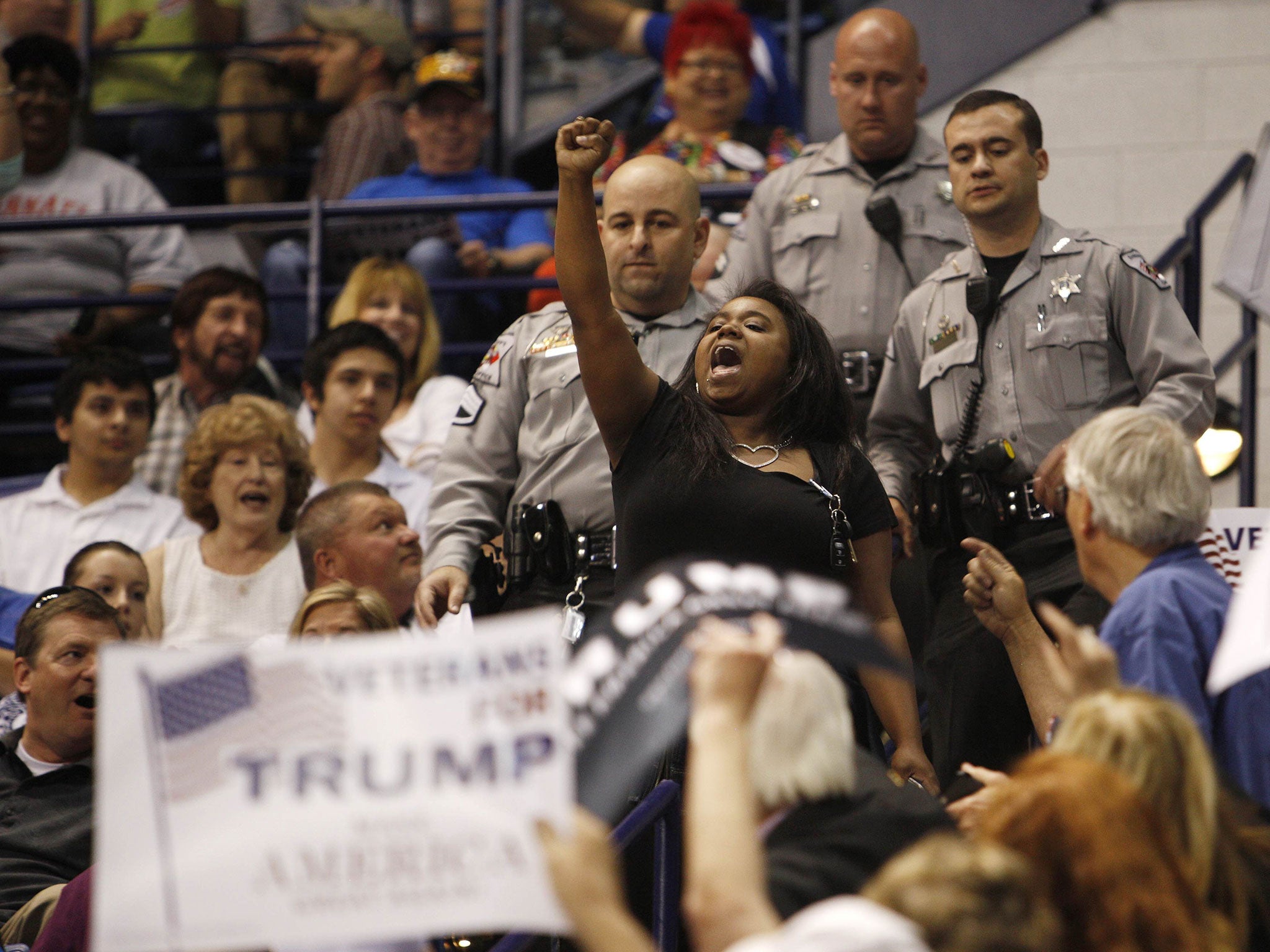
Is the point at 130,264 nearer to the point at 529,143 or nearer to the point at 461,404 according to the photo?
the point at 529,143

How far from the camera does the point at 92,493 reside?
5.76 meters

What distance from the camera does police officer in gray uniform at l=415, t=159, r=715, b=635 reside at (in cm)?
394

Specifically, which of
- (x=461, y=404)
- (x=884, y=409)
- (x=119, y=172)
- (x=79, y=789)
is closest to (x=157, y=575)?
(x=79, y=789)

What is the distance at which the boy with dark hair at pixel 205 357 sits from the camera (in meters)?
6.08

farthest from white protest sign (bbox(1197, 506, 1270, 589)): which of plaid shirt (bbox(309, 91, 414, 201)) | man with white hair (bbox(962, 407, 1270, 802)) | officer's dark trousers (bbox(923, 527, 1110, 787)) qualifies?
plaid shirt (bbox(309, 91, 414, 201))

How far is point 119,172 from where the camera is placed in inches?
284

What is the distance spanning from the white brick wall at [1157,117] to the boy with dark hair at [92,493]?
3662mm

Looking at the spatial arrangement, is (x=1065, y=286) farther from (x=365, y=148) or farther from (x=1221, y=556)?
(x=365, y=148)

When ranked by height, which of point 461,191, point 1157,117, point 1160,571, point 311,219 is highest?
point 1157,117

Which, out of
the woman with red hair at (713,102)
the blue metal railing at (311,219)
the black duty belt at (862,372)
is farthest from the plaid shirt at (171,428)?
the black duty belt at (862,372)

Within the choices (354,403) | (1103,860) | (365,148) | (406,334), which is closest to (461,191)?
(365,148)

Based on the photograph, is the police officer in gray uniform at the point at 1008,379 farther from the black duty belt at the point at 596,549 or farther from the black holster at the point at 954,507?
the black duty belt at the point at 596,549

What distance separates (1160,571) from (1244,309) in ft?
10.9

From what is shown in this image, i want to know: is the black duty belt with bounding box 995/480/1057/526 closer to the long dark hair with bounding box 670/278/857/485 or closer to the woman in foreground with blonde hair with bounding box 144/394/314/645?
the long dark hair with bounding box 670/278/857/485
